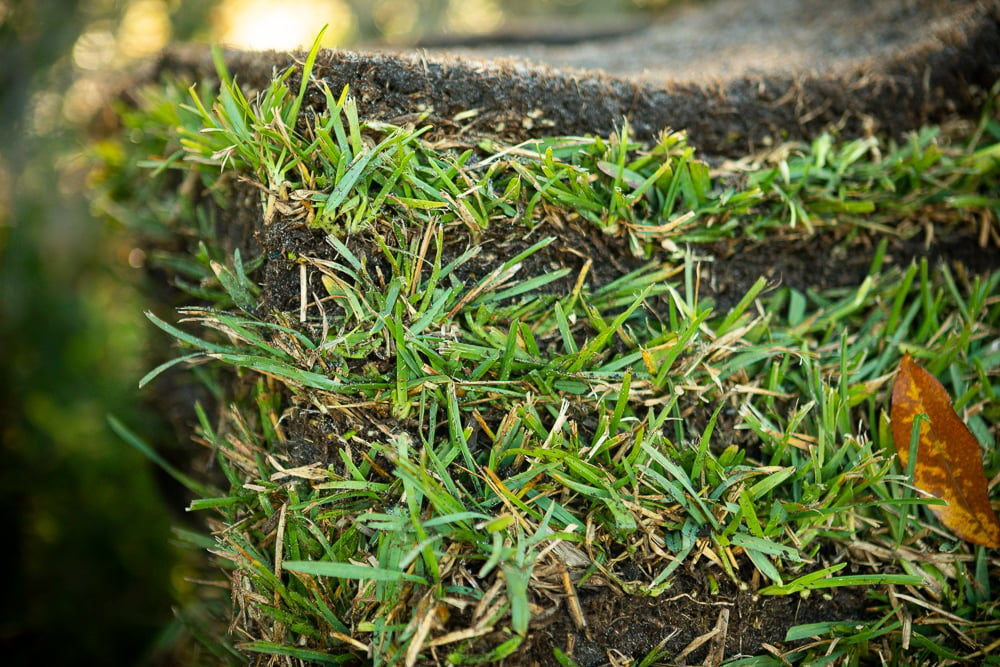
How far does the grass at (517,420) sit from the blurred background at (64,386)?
4.87ft

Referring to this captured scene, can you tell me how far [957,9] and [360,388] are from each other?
5.81 ft

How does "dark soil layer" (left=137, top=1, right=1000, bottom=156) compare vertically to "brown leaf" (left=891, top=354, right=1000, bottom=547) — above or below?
above

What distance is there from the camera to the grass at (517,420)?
0.80 metres

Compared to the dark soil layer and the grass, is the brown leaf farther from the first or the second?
the dark soil layer

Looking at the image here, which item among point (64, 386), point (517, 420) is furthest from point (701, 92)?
point (64, 386)

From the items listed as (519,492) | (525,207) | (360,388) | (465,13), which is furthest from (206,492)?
(465,13)

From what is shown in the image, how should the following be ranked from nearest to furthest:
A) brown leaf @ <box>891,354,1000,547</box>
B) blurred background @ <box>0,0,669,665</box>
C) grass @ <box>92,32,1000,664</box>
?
grass @ <box>92,32,1000,664</box> → brown leaf @ <box>891,354,1000,547</box> → blurred background @ <box>0,0,669,665</box>

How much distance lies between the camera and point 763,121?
118cm

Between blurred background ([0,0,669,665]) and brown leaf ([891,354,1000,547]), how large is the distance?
2.07 metres

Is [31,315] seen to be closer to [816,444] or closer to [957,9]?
[816,444]

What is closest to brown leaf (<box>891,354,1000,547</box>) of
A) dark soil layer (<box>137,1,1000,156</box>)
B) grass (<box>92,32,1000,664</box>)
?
grass (<box>92,32,1000,664</box>)

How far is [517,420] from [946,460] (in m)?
0.71

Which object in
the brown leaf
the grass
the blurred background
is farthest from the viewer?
the blurred background

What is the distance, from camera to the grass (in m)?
0.80
